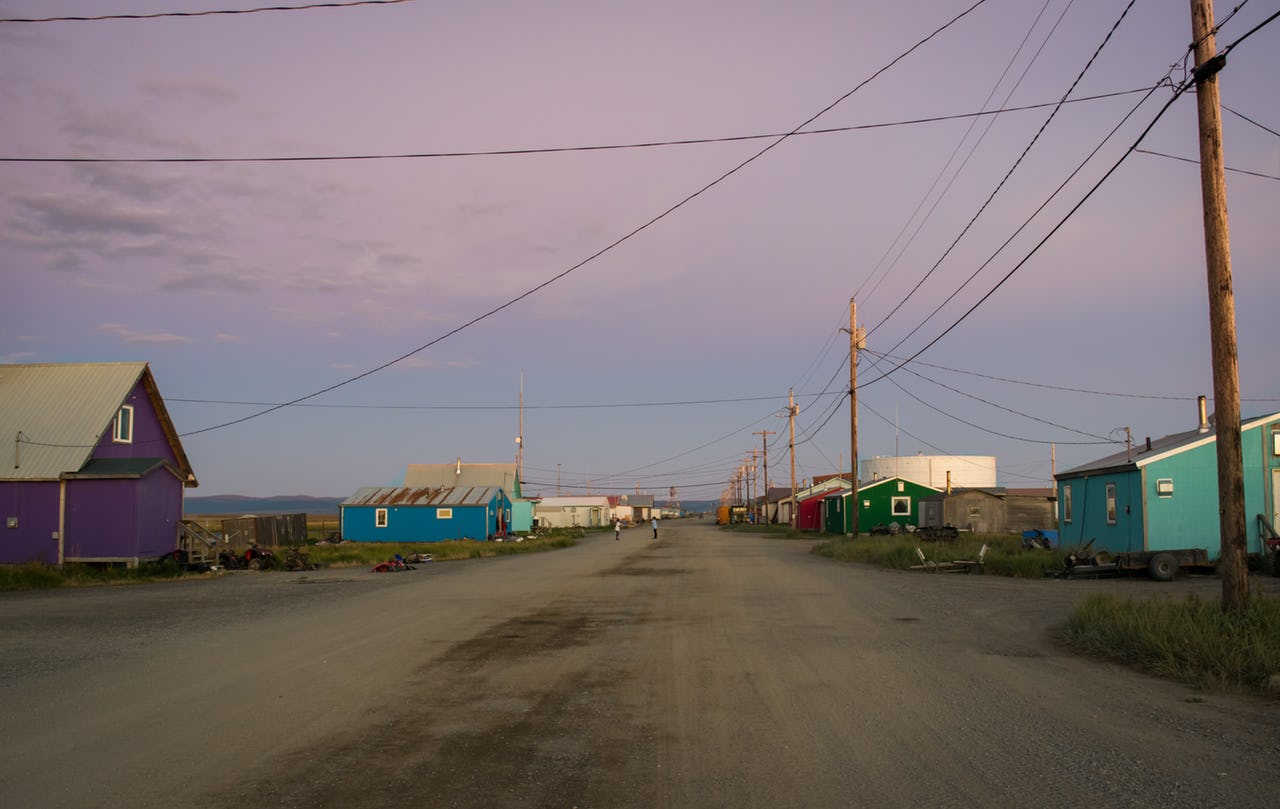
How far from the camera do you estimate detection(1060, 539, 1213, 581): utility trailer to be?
66.2 feet

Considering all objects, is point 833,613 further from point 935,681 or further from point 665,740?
point 665,740

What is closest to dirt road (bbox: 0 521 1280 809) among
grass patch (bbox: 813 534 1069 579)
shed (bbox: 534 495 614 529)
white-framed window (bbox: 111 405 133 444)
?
grass patch (bbox: 813 534 1069 579)

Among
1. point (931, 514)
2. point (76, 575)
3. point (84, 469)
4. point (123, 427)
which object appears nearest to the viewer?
point (76, 575)

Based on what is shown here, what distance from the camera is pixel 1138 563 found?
20.4 m

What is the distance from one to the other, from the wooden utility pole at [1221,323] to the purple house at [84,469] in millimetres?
28238

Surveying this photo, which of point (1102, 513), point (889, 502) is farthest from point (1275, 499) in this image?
point (889, 502)

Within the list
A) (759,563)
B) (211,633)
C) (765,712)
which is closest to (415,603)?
(211,633)

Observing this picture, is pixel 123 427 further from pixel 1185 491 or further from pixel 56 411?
pixel 1185 491

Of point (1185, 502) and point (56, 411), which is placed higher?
point (56, 411)

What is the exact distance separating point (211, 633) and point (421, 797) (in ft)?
30.8

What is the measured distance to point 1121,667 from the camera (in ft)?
33.1

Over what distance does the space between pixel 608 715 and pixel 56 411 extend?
29.4 meters

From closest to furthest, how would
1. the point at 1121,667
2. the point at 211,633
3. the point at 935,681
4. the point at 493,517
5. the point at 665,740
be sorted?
the point at 665,740 < the point at 935,681 < the point at 1121,667 < the point at 211,633 < the point at 493,517

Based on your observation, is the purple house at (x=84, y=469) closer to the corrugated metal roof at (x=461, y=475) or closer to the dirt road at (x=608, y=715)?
the dirt road at (x=608, y=715)
